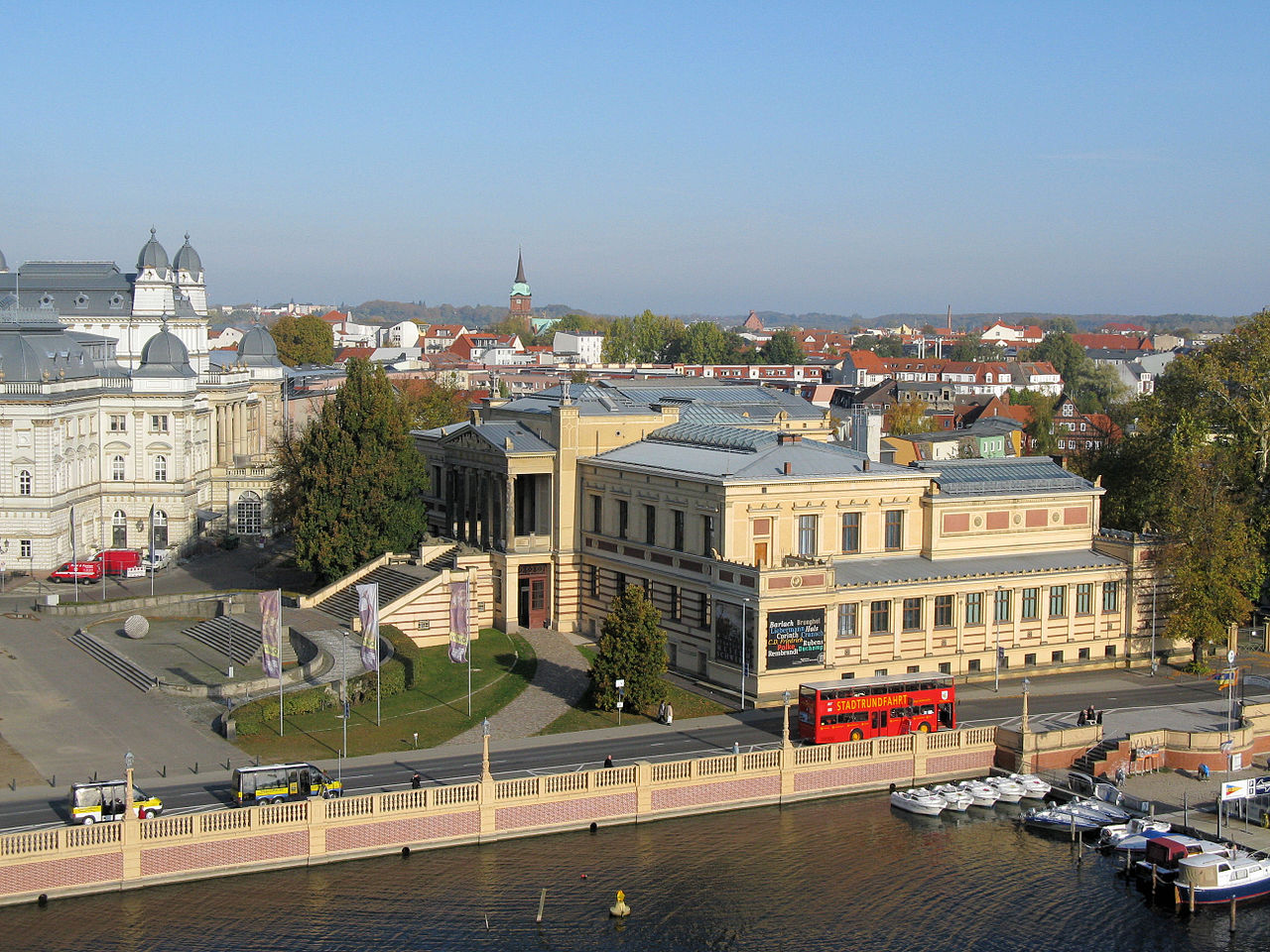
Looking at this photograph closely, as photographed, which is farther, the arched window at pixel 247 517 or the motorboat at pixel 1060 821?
the arched window at pixel 247 517

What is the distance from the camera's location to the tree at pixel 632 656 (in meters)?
61.4

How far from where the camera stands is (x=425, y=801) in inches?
1922

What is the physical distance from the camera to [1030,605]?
7225 cm

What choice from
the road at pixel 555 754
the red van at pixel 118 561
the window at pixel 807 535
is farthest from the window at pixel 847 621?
the red van at pixel 118 561

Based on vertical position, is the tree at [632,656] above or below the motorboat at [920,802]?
above

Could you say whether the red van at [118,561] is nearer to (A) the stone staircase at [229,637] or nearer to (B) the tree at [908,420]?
(A) the stone staircase at [229,637]

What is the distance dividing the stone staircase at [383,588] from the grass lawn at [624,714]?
50.9 feet

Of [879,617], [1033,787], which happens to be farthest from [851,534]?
[1033,787]

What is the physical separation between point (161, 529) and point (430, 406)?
31302 millimetres

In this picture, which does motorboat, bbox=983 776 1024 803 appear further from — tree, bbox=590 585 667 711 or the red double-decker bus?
tree, bbox=590 585 667 711

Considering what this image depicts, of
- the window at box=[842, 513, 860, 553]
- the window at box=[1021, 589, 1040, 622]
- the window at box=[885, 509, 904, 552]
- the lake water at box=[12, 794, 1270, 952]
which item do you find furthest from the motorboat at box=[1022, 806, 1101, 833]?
the window at box=[885, 509, 904, 552]

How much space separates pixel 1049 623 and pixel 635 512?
22.0 meters

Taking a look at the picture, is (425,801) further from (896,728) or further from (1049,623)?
(1049,623)

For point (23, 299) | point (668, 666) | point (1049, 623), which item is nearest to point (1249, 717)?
point (1049, 623)
